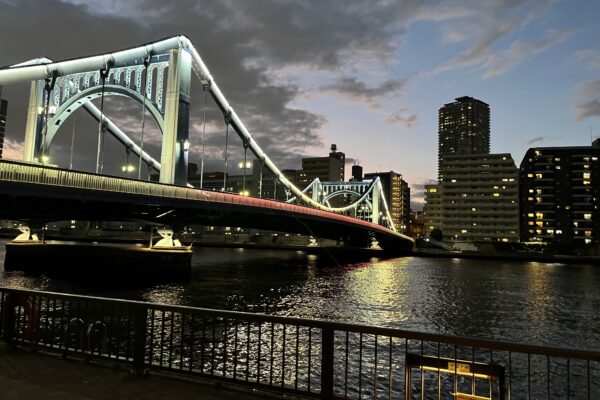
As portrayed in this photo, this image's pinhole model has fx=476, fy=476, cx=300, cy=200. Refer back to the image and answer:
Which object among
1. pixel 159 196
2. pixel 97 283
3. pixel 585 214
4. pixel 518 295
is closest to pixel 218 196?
pixel 159 196

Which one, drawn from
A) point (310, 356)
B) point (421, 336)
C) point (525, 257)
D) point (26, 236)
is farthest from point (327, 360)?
point (525, 257)

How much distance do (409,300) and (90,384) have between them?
2953cm

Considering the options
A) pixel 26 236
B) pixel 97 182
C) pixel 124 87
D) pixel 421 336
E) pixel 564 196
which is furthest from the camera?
pixel 564 196

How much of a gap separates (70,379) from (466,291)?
37.9 meters

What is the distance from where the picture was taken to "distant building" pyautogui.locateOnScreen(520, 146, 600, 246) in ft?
493

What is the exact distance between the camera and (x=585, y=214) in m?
150

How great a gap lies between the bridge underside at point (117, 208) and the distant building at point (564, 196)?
12001 cm

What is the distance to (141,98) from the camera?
141ft

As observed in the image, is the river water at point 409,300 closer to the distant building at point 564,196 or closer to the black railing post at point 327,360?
the black railing post at point 327,360

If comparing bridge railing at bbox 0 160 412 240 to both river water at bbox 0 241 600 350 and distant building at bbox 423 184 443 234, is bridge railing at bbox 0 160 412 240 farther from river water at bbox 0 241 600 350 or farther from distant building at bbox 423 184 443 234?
distant building at bbox 423 184 443 234

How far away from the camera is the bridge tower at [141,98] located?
40844 mm

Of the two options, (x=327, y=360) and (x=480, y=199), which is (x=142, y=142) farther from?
(x=480, y=199)

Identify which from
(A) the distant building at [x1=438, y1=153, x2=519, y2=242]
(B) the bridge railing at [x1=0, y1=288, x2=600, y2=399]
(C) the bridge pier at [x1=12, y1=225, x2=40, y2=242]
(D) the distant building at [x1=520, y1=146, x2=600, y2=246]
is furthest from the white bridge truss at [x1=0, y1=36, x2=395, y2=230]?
(D) the distant building at [x1=520, y1=146, x2=600, y2=246]

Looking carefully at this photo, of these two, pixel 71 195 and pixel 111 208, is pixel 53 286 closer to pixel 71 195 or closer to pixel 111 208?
pixel 111 208
